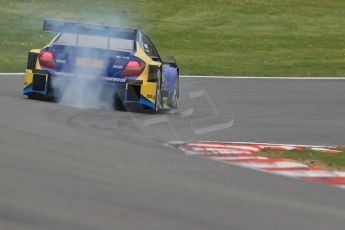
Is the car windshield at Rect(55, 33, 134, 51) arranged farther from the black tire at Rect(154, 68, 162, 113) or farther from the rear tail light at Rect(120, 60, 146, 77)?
the black tire at Rect(154, 68, 162, 113)

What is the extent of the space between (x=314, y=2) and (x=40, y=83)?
33539 millimetres

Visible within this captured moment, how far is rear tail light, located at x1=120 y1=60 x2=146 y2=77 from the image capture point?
41.8 ft

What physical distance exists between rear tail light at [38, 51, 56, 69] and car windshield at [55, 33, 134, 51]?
0.25 metres

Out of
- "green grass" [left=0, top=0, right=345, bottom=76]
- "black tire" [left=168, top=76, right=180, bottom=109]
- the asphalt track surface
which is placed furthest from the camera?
"green grass" [left=0, top=0, right=345, bottom=76]

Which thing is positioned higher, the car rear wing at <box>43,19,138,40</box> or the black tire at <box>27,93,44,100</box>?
the car rear wing at <box>43,19,138,40</box>

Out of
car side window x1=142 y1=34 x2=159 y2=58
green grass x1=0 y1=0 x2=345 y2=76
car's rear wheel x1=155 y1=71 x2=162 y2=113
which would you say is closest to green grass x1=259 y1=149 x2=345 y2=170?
car's rear wheel x1=155 y1=71 x2=162 y2=113

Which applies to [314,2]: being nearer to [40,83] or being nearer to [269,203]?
[40,83]

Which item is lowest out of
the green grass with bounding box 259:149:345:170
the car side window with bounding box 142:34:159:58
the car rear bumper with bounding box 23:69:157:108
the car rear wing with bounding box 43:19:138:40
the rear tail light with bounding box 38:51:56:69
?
the green grass with bounding box 259:149:345:170

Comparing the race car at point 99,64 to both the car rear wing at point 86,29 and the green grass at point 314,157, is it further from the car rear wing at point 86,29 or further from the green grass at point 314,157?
the green grass at point 314,157

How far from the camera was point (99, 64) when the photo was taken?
12688 mm

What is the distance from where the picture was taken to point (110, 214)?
5855 mm

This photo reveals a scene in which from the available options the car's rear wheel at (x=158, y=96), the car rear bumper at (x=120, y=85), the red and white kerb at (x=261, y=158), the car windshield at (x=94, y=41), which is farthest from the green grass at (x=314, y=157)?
the car windshield at (x=94, y=41)

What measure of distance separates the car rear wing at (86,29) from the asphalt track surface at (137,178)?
3.76ft

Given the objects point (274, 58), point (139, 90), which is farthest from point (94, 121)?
point (274, 58)
